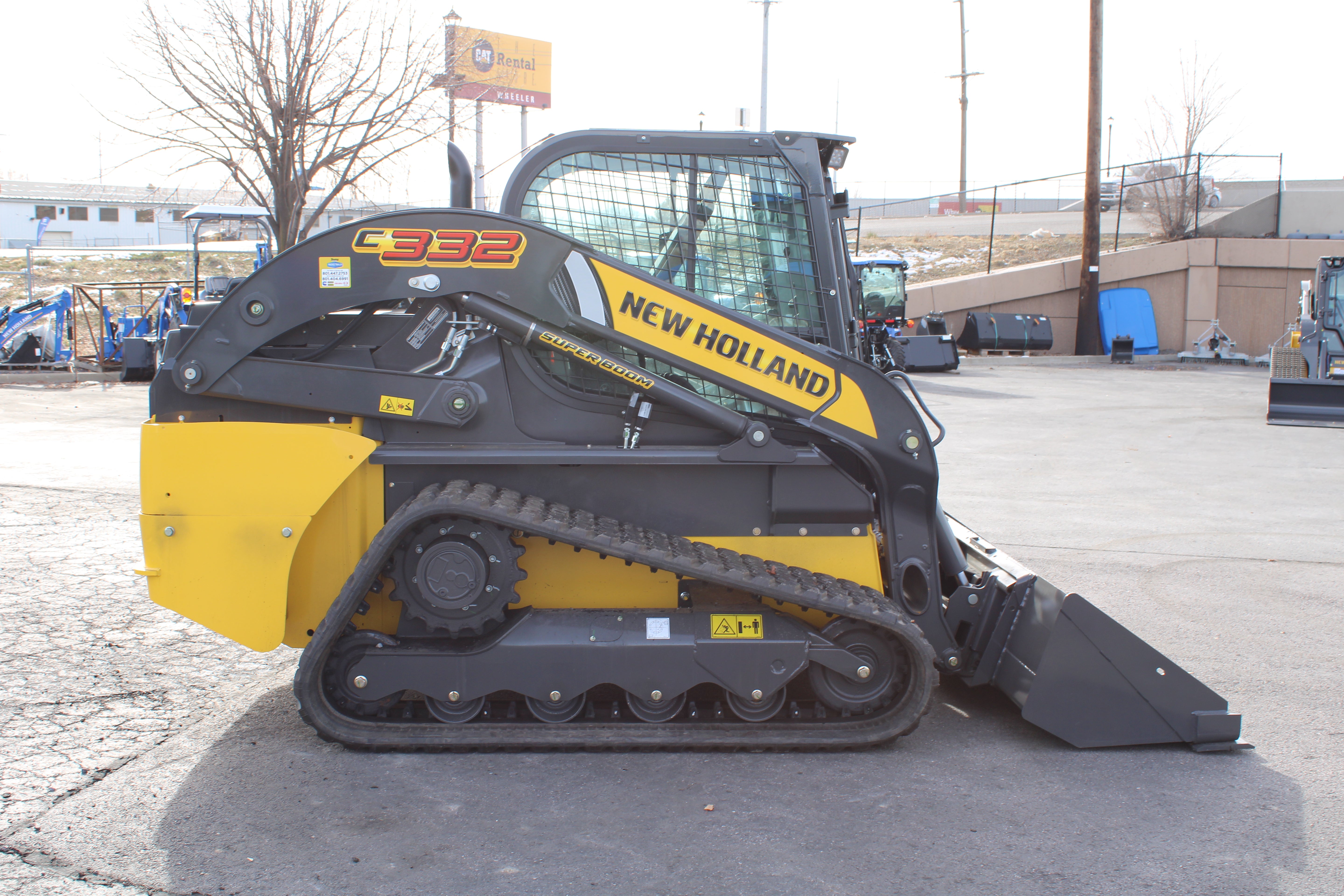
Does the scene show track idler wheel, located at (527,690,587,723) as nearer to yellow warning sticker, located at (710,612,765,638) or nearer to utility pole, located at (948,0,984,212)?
yellow warning sticker, located at (710,612,765,638)

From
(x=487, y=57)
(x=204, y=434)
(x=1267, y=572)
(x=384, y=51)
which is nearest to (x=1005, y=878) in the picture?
(x=204, y=434)

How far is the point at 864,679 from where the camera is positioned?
147 inches

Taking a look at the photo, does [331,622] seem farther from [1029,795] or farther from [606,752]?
[1029,795]

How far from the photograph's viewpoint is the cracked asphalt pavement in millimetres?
2916

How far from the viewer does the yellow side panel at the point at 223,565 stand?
3775 millimetres

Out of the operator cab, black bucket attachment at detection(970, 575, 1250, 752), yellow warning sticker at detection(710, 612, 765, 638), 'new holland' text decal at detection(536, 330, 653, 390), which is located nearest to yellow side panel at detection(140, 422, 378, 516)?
'new holland' text decal at detection(536, 330, 653, 390)

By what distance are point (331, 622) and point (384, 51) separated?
54.2ft

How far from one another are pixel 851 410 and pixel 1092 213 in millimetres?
23963

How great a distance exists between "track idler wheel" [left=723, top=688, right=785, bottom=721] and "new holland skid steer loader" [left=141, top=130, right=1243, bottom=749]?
0.05 ft

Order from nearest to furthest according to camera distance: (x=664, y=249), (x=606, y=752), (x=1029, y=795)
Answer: (x=1029, y=795) → (x=606, y=752) → (x=664, y=249)

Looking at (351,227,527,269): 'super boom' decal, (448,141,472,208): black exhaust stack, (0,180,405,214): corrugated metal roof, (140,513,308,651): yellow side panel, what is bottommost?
(140,513,308,651): yellow side panel

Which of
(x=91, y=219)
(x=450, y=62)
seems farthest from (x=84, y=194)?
(x=450, y=62)

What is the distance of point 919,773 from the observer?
3.61 metres

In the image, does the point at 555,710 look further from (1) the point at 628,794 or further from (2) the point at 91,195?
(2) the point at 91,195
